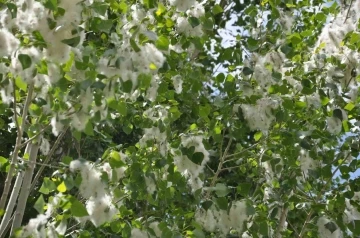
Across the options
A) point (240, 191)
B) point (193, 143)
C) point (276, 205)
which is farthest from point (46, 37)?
point (276, 205)

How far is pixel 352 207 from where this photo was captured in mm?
2721

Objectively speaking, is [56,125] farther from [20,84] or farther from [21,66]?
[21,66]

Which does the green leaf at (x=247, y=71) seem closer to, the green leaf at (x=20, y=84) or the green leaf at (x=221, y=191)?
the green leaf at (x=221, y=191)

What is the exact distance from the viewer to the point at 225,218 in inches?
93.4

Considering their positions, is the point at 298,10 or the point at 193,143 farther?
the point at 298,10

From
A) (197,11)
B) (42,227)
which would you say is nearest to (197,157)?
(197,11)

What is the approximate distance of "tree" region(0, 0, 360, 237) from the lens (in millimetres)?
1860

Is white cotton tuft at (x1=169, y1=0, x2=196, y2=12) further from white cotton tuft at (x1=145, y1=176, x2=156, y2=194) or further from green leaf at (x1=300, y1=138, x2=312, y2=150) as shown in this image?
green leaf at (x1=300, y1=138, x2=312, y2=150)

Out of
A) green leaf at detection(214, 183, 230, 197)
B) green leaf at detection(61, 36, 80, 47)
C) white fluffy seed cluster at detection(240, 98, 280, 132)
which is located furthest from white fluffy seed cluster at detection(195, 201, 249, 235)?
green leaf at detection(61, 36, 80, 47)

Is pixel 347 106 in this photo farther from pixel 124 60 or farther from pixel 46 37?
pixel 46 37

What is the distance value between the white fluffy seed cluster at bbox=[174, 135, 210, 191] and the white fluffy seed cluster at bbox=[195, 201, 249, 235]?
17cm

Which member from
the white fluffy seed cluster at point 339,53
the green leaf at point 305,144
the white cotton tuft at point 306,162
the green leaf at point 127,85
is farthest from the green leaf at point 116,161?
the white cotton tuft at point 306,162

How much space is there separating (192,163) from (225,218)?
26 cm

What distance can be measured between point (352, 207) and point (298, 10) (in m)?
1.28
